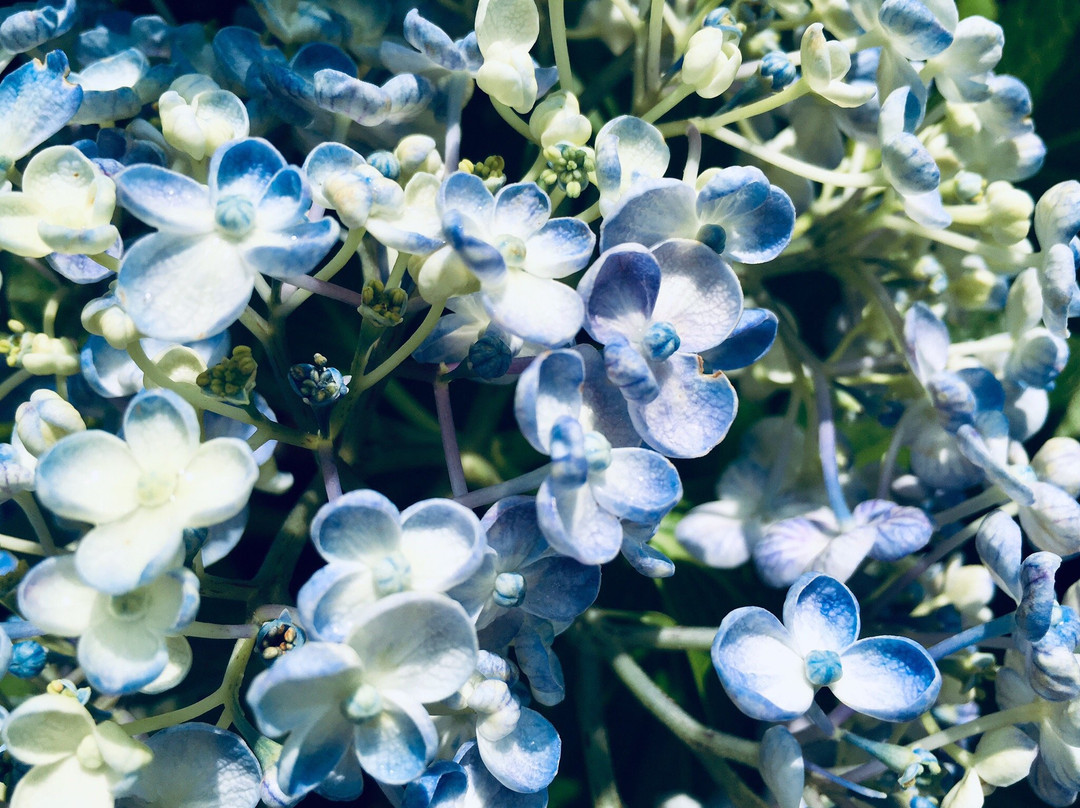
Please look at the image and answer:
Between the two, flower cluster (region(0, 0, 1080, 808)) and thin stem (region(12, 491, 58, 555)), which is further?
thin stem (region(12, 491, 58, 555))

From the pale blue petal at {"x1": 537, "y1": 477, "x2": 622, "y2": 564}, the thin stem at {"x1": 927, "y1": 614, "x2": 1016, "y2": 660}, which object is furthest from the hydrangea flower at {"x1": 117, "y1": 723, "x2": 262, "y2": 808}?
the thin stem at {"x1": 927, "y1": 614, "x2": 1016, "y2": 660}

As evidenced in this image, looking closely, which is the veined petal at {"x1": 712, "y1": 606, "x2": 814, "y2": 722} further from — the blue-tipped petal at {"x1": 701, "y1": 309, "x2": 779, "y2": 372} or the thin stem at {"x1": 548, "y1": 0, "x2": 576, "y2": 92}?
the thin stem at {"x1": 548, "y1": 0, "x2": 576, "y2": 92}

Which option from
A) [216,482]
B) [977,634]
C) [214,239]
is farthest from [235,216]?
[977,634]

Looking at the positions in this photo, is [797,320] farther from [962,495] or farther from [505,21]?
[505,21]

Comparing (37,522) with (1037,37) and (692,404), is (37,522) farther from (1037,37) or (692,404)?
(1037,37)

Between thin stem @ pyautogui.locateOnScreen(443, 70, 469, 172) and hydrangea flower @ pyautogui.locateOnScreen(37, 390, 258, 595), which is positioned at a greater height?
thin stem @ pyautogui.locateOnScreen(443, 70, 469, 172)

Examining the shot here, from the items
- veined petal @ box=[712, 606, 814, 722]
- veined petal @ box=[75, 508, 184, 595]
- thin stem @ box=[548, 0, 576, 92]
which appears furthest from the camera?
thin stem @ box=[548, 0, 576, 92]

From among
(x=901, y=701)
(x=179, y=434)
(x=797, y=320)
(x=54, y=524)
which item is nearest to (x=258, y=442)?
(x=179, y=434)

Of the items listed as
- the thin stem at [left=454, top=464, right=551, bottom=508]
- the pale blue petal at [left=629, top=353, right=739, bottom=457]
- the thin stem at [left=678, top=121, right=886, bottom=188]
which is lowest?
the thin stem at [left=454, top=464, right=551, bottom=508]
